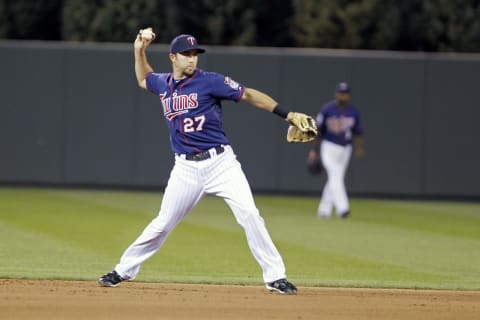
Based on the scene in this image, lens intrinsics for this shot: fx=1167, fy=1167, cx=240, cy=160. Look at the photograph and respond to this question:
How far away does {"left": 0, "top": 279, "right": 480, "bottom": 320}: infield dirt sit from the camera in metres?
8.50

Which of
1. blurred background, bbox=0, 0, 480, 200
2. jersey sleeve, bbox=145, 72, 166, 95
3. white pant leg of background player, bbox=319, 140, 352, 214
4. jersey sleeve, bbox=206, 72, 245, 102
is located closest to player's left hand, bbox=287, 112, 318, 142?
jersey sleeve, bbox=206, 72, 245, 102

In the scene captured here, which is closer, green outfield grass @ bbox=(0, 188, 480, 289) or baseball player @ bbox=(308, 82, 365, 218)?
green outfield grass @ bbox=(0, 188, 480, 289)

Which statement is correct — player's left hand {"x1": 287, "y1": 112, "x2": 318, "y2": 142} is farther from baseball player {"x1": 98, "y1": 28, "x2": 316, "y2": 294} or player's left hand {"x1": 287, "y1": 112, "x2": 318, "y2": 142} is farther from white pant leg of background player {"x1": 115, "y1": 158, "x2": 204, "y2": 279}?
white pant leg of background player {"x1": 115, "y1": 158, "x2": 204, "y2": 279}

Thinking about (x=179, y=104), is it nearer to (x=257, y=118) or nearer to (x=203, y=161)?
(x=203, y=161)

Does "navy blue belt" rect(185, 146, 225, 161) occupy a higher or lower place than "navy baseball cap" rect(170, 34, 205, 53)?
lower

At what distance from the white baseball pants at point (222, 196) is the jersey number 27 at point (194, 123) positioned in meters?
0.22

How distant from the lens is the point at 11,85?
2202 cm

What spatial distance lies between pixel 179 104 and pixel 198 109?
0.17 m

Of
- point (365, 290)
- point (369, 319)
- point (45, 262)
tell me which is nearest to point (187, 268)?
point (45, 262)

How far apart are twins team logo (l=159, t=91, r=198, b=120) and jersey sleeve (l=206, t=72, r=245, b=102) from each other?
161 mm

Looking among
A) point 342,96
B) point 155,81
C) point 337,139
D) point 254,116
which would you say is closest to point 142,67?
point 155,81

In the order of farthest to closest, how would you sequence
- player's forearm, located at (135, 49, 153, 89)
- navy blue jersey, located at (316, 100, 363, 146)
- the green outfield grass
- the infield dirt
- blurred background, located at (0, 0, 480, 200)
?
1. blurred background, located at (0, 0, 480, 200)
2. navy blue jersey, located at (316, 100, 363, 146)
3. the green outfield grass
4. player's forearm, located at (135, 49, 153, 89)
5. the infield dirt

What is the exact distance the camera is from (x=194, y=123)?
9367 mm

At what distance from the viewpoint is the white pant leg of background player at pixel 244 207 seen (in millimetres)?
9266
